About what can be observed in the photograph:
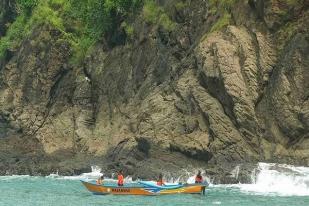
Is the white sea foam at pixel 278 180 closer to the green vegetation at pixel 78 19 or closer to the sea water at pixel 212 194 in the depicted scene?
the sea water at pixel 212 194

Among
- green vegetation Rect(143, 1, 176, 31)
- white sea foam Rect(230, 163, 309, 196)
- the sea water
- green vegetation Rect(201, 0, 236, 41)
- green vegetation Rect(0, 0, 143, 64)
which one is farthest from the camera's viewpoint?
green vegetation Rect(0, 0, 143, 64)

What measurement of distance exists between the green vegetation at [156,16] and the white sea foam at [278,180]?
21388 millimetres

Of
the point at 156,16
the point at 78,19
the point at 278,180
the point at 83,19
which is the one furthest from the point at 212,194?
the point at 78,19

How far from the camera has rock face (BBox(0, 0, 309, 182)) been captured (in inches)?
2191

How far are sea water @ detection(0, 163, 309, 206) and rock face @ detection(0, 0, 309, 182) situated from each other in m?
2.12

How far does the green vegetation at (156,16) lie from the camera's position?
68.1 metres

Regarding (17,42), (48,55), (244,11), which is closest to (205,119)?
(244,11)

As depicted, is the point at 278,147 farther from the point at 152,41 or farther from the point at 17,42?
the point at 17,42

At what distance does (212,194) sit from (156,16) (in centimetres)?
2781

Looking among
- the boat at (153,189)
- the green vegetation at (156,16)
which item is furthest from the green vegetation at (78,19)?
the boat at (153,189)

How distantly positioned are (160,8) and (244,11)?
11731 millimetres

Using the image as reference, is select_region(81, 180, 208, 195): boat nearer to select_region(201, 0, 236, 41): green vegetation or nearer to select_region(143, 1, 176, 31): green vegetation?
select_region(201, 0, 236, 41): green vegetation

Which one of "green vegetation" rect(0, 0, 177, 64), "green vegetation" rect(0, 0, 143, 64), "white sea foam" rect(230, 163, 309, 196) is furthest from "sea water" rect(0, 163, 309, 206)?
"green vegetation" rect(0, 0, 143, 64)

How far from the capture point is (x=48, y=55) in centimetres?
7850
